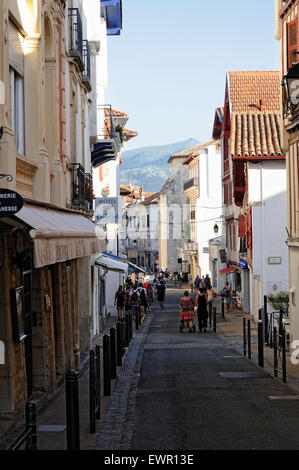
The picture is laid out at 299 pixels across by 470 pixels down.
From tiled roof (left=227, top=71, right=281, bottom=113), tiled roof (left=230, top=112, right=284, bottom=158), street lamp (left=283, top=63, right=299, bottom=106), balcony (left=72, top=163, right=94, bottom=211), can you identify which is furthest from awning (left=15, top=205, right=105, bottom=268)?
tiled roof (left=227, top=71, right=281, bottom=113)

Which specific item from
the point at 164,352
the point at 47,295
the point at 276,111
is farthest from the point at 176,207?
the point at 47,295

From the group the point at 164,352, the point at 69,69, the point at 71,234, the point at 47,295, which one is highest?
the point at 69,69

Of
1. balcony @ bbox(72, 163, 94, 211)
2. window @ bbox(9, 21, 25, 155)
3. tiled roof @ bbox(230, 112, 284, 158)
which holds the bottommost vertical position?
balcony @ bbox(72, 163, 94, 211)

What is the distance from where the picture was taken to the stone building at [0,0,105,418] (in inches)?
456

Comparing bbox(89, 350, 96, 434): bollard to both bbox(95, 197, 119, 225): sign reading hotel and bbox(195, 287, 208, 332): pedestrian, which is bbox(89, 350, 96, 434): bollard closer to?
bbox(195, 287, 208, 332): pedestrian

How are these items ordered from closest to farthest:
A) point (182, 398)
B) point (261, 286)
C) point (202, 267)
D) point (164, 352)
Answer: point (182, 398) → point (164, 352) → point (261, 286) → point (202, 267)

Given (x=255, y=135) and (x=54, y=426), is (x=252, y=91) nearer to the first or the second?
(x=255, y=135)

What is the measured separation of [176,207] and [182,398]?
284ft

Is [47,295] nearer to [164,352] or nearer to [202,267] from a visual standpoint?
[164,352]

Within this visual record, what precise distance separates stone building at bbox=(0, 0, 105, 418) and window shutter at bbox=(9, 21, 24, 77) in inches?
0.7

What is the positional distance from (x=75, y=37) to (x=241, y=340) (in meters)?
10.9

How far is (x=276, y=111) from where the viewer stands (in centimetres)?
3891

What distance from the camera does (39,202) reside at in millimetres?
13438

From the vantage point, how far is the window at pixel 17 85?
1370 cm
